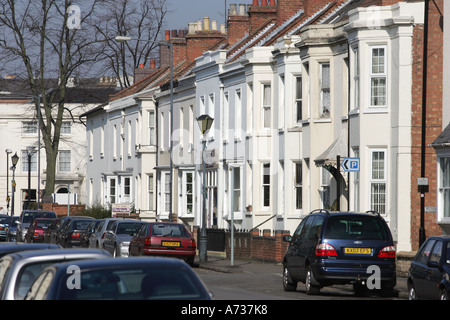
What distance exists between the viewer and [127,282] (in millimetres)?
9602

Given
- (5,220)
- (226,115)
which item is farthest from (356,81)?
(5,220)

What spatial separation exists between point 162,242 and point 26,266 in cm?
1944

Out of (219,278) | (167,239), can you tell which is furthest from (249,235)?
(219,278)

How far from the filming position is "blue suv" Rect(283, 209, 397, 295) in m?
20.2

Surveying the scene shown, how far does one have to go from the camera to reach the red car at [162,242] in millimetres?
30703

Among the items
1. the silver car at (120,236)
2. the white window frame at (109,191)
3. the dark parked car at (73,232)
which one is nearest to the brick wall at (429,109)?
the silver car at (120,236)

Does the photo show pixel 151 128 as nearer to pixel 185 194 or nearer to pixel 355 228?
pixel 185 194

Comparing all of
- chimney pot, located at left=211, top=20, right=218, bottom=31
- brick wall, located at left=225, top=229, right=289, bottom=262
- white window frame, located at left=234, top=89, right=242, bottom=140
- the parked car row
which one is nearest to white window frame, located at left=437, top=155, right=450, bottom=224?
brick wall, located at left=225, top=229, right=289, bottom=262

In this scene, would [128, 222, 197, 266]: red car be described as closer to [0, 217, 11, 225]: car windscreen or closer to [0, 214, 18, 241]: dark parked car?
[0, 214, 18, 241]: dark parked car

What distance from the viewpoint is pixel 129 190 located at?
6056 cm

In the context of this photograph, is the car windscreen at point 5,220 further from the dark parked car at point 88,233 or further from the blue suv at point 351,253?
the blue suv at point 351,253

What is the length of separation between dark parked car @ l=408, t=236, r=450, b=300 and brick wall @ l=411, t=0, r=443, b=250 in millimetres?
11380

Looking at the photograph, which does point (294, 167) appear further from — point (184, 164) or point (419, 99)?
point (184, 164)

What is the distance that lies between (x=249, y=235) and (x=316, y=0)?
38.4 feet
